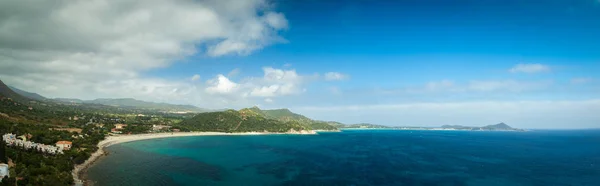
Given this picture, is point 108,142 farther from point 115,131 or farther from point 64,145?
point 115,131

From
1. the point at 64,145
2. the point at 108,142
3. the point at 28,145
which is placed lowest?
the point at 108,142

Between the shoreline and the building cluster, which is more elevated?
the building cluster

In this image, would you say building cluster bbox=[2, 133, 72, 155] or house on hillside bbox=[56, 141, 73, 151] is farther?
house on hillside bbox=[56, 141, 73, 151]

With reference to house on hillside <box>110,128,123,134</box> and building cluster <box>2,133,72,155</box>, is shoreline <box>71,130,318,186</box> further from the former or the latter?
building cluster <box>2,133,72,155</box>

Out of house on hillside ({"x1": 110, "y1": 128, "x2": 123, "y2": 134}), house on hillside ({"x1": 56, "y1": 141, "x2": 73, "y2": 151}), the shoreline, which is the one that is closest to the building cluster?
house on hillside ({"x1": 56, "y1": 141, "x2": 73, "y2": 151})

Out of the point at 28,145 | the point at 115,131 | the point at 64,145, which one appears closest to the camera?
the point at 28,145

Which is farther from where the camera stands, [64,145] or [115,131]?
[115,131]

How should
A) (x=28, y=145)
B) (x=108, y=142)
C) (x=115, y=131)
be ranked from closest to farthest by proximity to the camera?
(x=28, y=145), (x=108, y=142), (x=115, y=131)

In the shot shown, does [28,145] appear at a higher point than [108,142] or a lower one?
higher

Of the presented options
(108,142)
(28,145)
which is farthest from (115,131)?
(28,145)

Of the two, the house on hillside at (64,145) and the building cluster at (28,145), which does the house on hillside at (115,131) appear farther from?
the house on hillside at (64,145)

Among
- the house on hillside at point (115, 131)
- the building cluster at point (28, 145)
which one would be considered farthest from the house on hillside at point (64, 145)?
the house on hillside at point (115, 131)

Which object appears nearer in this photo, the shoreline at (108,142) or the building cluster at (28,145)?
the shoreline at (108,142)
